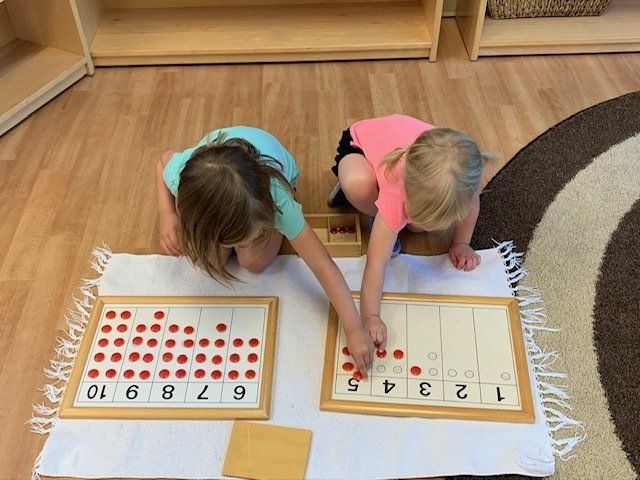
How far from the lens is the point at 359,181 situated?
42.4 inches

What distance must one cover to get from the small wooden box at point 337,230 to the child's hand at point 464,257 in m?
0.18

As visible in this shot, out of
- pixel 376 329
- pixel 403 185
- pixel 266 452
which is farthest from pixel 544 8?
pixel 266 452

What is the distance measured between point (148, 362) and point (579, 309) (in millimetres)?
777

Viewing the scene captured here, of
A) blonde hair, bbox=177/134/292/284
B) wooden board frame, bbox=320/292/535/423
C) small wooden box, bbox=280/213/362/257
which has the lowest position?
wooden board frame, bbox=320/292/535/423

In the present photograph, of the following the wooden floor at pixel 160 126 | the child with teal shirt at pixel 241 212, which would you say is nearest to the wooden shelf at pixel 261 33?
the wooden floor at pixel 160 126

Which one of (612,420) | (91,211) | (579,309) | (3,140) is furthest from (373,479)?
(3,140)

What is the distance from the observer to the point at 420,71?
1650 mm

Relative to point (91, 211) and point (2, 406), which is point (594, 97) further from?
point (2, 406)

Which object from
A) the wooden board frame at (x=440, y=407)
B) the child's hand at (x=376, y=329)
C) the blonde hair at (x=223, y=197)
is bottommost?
the wooden board frame at (x=440, y=407)

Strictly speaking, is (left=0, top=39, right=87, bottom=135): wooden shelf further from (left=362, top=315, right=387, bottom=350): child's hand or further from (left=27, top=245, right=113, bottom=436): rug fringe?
(left=362, top=315, right=387, bottom=350): child's hand

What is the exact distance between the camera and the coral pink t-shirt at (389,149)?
966 millimetres

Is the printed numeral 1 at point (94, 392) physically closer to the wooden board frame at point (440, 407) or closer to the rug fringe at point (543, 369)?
the wooden board frame at point (440, 407)

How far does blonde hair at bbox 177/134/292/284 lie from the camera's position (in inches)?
30.6

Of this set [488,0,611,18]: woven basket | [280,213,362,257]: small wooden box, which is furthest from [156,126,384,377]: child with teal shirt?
[488,0,611,18]: woven basket
